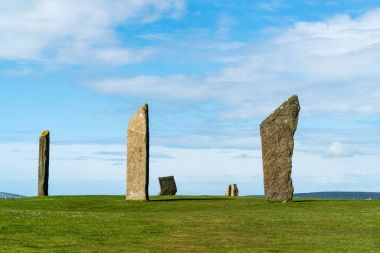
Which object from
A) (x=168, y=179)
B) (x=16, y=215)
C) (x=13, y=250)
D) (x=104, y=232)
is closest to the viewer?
(x=13, y=250)

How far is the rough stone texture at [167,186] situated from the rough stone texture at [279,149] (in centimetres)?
1470

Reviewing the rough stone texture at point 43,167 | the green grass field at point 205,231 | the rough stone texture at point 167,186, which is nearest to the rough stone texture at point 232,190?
the rough stone texture at point 167,186

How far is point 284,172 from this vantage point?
35.9m

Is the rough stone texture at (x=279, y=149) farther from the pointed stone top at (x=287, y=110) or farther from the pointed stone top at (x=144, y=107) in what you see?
the pointed stone top at (x=144, y=107)

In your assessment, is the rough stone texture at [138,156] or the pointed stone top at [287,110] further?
the rough stone texture at [138,156]

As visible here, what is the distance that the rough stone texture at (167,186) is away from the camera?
164 feet

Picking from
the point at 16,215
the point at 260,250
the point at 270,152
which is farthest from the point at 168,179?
the point at 260,250

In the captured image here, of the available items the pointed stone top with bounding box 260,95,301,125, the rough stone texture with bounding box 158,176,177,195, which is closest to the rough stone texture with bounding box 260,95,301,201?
the pointed stone top with bounding box 260,95,301,125

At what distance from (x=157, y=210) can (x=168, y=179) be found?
17.6 m

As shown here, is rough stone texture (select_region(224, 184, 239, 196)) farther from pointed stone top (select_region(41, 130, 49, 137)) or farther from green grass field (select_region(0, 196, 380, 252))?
green grass field (select_region(0, 196, 380, 252))

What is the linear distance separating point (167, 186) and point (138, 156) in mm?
12424

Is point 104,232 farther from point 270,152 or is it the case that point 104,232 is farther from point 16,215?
point 270,152

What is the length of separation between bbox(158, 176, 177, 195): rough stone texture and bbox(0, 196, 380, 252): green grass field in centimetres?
1649

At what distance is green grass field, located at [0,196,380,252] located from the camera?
58.0 feet
